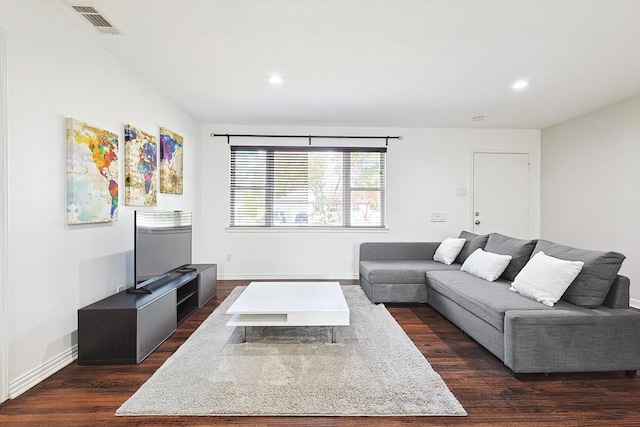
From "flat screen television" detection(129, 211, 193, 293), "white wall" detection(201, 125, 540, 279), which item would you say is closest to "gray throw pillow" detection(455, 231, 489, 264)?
"white wall" detection(201, 125, 540, 279)

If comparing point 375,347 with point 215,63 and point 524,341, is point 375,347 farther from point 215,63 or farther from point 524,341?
point 215,63

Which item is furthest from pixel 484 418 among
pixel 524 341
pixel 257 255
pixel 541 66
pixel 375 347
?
pixel 257 255

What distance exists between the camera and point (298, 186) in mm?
4953

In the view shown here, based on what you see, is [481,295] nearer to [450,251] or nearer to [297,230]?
[450,251]

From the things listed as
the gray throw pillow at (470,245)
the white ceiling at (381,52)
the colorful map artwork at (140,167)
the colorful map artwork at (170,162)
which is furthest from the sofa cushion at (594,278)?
the colorful map artwork at (170,162)

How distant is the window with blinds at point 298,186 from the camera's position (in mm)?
4938

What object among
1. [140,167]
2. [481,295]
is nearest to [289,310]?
[481,295]

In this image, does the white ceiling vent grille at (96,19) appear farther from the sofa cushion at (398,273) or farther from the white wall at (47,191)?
the sofa cushion at (398,273)

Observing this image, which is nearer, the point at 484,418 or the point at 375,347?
the point at 484,418

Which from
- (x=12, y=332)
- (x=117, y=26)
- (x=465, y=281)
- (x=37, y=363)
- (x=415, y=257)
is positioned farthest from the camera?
(x=415, y=257)

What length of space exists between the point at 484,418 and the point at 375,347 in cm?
92

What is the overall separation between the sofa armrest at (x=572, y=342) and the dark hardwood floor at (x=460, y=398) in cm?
12

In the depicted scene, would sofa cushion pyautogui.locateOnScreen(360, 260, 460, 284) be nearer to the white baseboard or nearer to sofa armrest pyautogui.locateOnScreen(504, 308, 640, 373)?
sofa armrest pyautogui.locateOnScreen(504, 308, 640, 373)

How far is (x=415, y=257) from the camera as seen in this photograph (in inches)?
172
